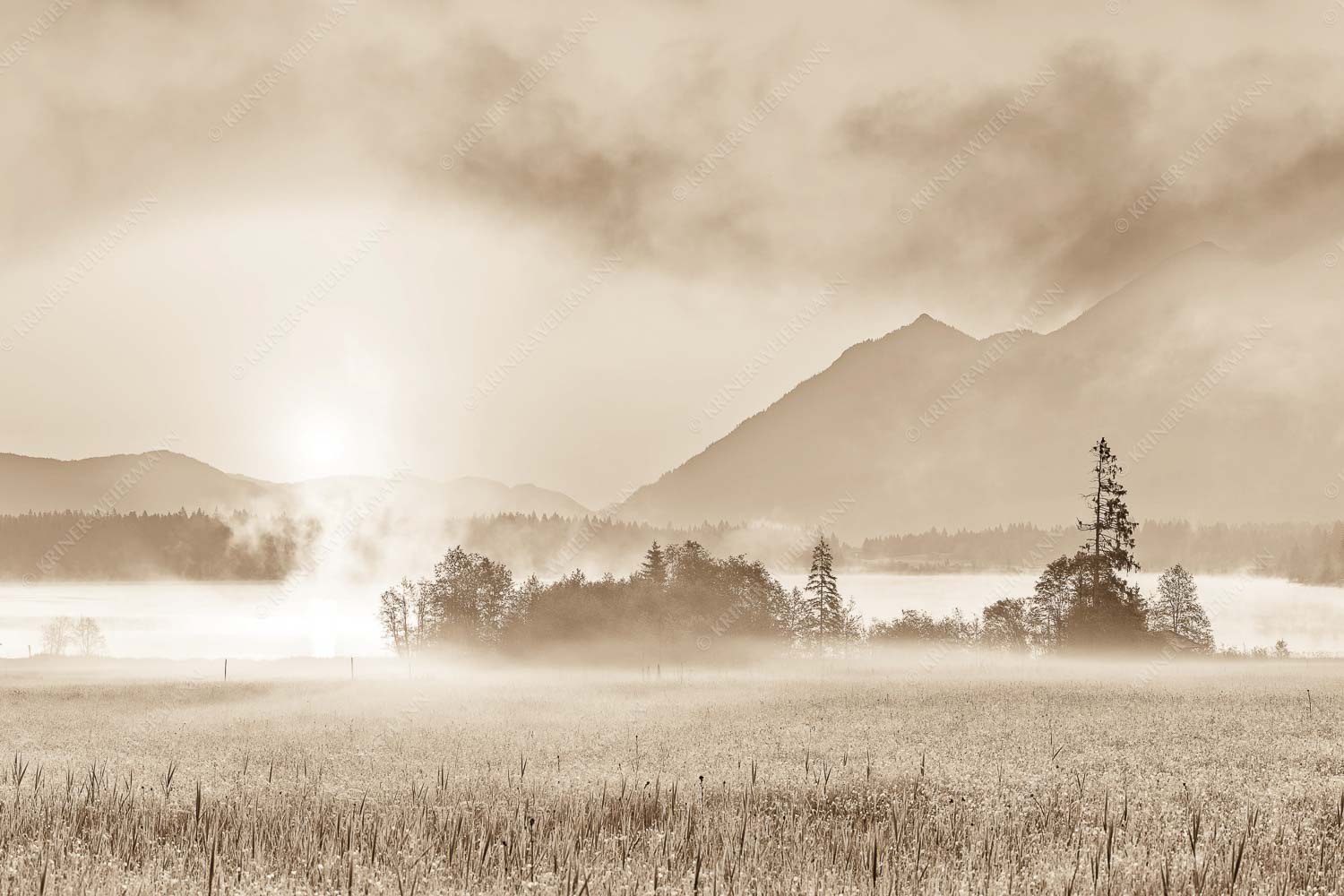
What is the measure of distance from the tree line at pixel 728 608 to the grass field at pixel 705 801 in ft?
132

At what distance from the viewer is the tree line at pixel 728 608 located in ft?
259

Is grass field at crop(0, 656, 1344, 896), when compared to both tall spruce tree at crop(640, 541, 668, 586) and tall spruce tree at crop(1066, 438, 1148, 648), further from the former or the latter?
tall spruce tree at crop(640, 541, 668, 586)

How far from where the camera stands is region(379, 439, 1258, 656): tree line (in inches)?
3103

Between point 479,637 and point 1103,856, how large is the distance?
114m

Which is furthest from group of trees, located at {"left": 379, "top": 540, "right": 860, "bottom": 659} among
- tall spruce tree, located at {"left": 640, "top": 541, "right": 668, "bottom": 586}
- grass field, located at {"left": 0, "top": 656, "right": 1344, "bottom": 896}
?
grass field, located at {"left": 0, "top": 656, "right": 1344, "bottom": 896}

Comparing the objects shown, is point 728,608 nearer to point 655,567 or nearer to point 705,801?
point 655,567

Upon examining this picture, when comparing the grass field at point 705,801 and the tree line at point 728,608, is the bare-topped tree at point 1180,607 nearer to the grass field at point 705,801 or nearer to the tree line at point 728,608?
the tree line at point 728,608

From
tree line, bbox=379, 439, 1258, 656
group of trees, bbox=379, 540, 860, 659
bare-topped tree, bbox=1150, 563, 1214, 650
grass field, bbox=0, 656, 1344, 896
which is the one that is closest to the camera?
grass field, bbox=0, 656, 1344, 896

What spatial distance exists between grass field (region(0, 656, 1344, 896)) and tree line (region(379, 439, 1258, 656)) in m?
40.2

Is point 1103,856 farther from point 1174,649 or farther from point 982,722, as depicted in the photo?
point 1174,649

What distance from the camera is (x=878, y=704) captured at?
4159 cm

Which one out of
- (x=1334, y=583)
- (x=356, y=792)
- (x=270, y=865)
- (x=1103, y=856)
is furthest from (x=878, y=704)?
(x=1334, y=583)

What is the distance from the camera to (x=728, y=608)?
354 feet

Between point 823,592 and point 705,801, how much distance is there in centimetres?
10579
